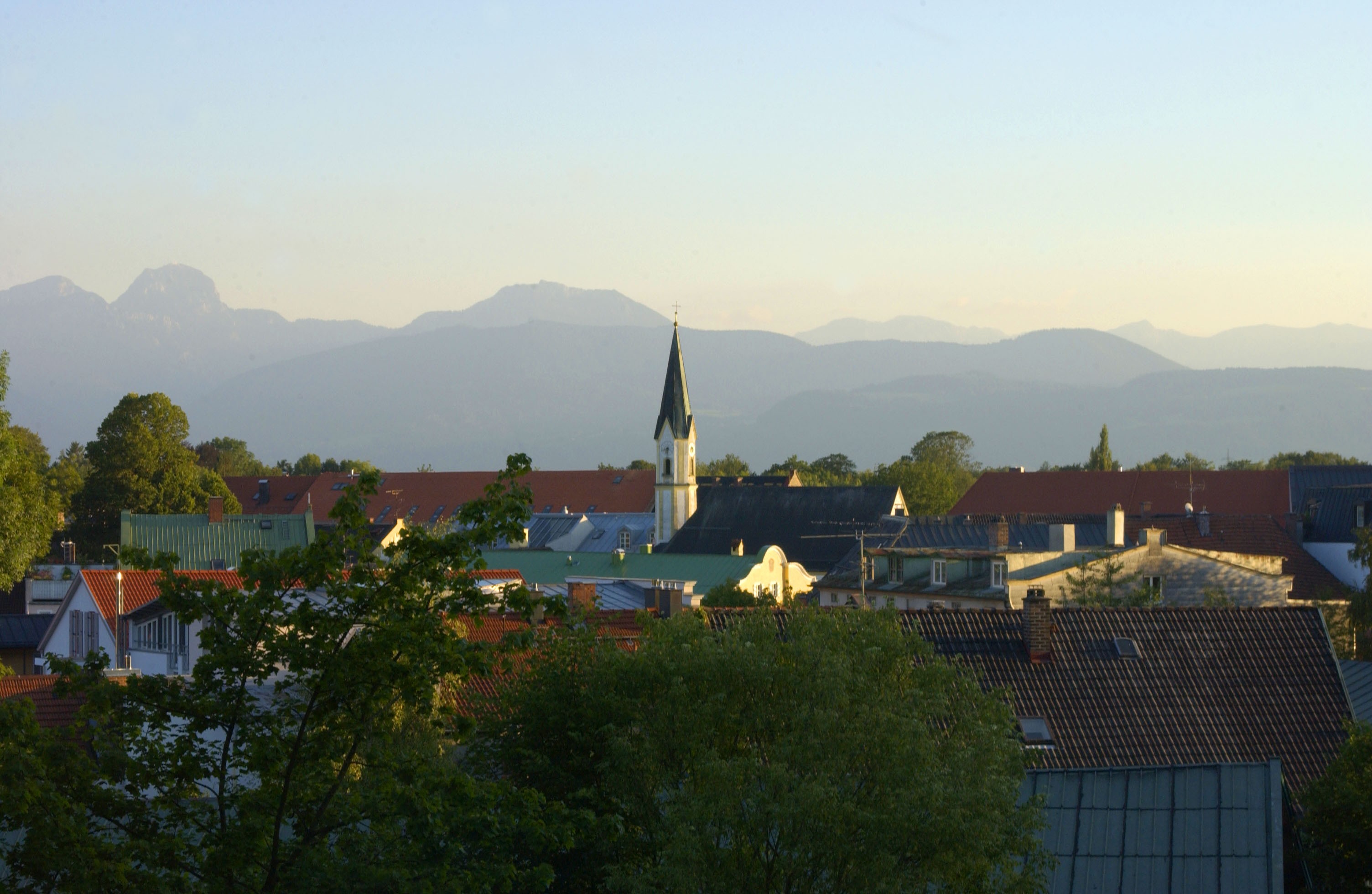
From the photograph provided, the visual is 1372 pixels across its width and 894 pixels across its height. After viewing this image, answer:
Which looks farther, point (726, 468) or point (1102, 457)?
point (726, 468)

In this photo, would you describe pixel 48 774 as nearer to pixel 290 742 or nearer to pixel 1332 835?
pixel 290 742

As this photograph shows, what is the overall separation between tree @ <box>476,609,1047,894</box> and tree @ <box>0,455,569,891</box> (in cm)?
198

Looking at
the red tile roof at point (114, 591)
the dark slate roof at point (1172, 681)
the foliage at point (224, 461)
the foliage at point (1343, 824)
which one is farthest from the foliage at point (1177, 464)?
the foliage at point (1343, 824)

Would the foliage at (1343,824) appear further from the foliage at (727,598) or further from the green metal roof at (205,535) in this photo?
the green metal roof at (205,535)

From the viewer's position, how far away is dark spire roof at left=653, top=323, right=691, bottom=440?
4422 inches

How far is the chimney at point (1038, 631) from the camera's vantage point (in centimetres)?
2750

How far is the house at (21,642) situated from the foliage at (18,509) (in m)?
18.4

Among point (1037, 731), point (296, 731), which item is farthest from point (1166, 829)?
point (296, 731)

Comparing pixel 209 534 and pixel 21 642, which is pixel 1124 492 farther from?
pixel 21 642

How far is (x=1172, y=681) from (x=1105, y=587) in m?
18.0

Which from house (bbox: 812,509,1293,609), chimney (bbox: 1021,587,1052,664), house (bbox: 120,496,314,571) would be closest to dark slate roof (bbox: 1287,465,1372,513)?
house (bbox: 812,509,1293,609)

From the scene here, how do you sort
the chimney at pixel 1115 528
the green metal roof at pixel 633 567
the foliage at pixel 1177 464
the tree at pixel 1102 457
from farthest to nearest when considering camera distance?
1. the foliage at pixel 1177 464
2. the tree at pixel 1102 457
3. the green metal roof at pixel 633 567
4. the chimney at pixel 1115 528

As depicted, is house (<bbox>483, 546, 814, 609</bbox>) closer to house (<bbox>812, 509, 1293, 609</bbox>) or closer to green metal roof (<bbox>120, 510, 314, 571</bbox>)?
house (<bbox>812, 509, 1293, 609</bbox>)

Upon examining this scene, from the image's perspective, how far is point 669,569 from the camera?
2928 inches
